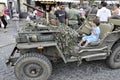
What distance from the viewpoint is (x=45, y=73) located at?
3771mm

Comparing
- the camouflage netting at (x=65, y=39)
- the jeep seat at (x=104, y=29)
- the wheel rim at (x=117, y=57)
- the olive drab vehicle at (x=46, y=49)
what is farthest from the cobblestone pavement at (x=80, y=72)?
the jeep seat at (x=104, y=29)

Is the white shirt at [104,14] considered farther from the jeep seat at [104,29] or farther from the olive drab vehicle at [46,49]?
the olive drab vehicle at [46,49]

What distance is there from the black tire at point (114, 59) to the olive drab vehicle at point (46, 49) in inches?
1.3

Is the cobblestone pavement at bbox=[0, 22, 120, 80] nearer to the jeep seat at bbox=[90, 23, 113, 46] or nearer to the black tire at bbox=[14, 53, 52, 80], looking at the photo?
the black tire at bbox=[14, 53, 52, 80]

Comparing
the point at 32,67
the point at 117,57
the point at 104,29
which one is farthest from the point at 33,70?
the point at 117,57

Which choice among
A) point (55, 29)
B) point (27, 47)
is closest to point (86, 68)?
point (55, 29)

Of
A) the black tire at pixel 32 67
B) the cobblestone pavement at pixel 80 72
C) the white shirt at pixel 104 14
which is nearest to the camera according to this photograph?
the black tire at pixel 32 67

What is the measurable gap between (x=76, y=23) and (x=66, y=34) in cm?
345

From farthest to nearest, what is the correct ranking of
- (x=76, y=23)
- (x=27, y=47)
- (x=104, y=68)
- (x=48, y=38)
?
(x=76, y=23)
(x=104, y=68)
(x=48, y=38)
(x=27, y=47)

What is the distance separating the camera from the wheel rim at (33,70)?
3730 millimetres

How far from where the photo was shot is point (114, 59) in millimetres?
4523

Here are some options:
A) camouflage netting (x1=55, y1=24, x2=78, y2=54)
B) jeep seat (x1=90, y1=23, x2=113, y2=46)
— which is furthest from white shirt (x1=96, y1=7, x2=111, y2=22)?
camouflage netting (x1=55, y1=24, x2=78, y2=54)

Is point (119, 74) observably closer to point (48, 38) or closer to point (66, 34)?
point (66, 34)

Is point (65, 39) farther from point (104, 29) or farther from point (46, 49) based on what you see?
point (104, 29)
